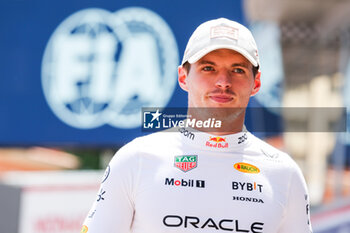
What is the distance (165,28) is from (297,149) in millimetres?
3291

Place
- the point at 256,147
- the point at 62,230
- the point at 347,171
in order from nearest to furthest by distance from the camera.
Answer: the point at 256,147, the point at 62,230, the point at 347,171

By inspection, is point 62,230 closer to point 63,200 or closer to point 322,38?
point 63,200

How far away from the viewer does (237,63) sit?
5.95ft

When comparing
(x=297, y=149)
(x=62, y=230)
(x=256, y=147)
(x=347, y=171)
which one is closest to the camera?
(x=256, y=147)

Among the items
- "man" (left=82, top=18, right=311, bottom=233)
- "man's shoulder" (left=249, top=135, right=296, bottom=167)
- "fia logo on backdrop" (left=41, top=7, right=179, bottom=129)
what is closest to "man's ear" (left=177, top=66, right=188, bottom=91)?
"man" (left=82, top=18, right=311, bottom=233)

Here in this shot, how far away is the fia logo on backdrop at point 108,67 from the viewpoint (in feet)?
26.2

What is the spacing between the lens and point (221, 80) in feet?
5.80

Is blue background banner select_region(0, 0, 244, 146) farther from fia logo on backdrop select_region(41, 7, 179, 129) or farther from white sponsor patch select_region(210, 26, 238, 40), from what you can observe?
white sponsor patch select_region(210, 26, 238, 40)

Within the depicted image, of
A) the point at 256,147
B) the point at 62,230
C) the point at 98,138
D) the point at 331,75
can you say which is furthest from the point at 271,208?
the point at 331,75

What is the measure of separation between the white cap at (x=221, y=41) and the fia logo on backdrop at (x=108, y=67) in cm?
606

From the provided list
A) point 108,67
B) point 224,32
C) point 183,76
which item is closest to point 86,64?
point 108,67

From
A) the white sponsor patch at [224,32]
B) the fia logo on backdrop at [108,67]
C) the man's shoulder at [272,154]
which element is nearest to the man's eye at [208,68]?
the white sponsor patch at [224,32]

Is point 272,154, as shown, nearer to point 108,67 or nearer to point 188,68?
point 188,68

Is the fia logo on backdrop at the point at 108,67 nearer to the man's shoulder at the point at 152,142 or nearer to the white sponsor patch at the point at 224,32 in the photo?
the man's shoulder at the point at 152,142
